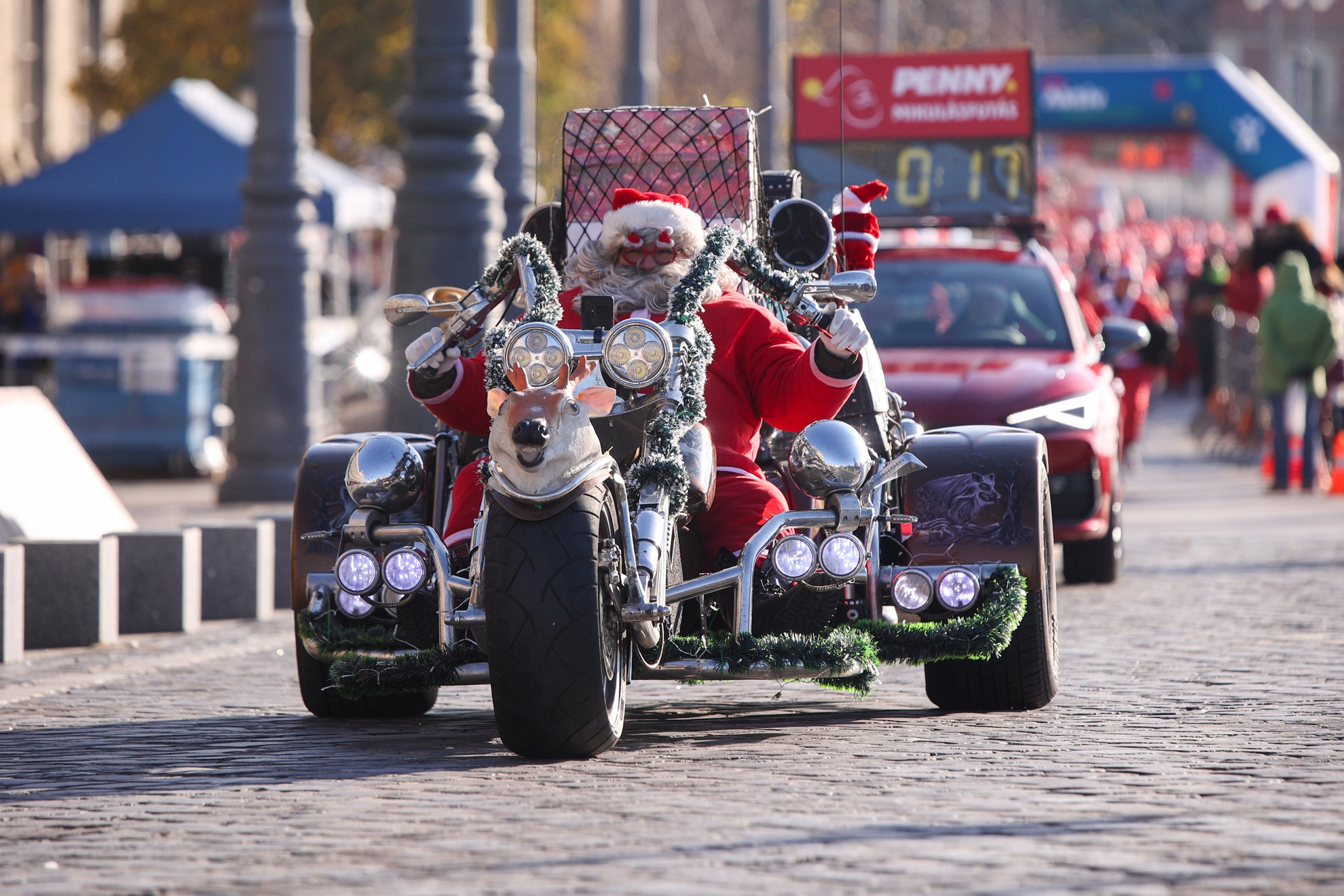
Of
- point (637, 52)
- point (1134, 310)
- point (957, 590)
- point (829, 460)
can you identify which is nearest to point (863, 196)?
point (829, 460)

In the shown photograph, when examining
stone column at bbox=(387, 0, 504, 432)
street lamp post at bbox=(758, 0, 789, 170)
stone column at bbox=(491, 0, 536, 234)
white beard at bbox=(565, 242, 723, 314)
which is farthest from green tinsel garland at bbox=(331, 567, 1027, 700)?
stone column at bbox=(491, 0, 536, 234)

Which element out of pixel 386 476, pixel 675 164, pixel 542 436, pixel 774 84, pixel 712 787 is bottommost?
pixel 712 787

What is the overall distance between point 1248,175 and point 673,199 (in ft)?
97.5

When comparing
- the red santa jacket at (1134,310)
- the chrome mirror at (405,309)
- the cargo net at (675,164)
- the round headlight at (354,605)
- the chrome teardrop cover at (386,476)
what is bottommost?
the round headlight at (354,605)

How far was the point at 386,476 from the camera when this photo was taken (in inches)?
267

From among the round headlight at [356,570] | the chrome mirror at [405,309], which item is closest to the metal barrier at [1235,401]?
the chrome mirror at [405,309]

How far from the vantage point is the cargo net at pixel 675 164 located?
25.8 feet

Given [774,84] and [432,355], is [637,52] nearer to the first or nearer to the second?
[774,84]

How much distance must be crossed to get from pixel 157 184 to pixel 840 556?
1444 centimetres

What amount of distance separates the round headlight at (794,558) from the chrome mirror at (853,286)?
673 mm

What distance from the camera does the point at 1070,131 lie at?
39344 mm

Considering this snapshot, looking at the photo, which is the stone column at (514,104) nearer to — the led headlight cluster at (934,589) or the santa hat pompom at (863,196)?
the santa hat pompom at (863,196)

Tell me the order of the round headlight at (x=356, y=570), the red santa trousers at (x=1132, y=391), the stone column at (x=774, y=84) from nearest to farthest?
the round headlight at (x=356, y=570), the red santa trousers at (x=1132, y=391), the stone column at (x=774, y=84)

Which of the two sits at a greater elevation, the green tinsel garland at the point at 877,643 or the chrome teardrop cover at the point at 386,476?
the chrome teardrop cover at the point at 386,476
